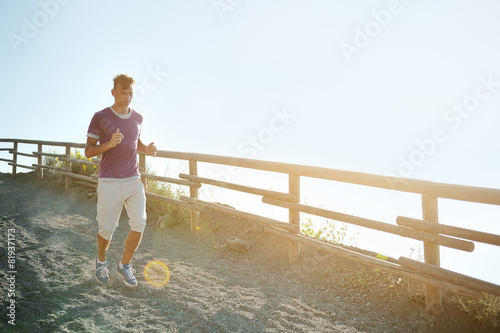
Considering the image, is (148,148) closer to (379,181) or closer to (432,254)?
(379,181)

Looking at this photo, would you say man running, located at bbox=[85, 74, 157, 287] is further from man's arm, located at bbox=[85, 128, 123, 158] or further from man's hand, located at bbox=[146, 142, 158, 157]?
man's hand, located at bbox=[146, 142, 158, 157]

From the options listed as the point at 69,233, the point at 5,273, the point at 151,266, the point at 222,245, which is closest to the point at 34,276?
the point at 5,273

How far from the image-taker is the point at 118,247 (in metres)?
5.86

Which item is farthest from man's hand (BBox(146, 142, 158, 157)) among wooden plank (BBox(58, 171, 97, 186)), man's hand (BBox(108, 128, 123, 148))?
wooden plank (BBox(58, 171, 97, 186))

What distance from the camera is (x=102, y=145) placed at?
3.64 meters

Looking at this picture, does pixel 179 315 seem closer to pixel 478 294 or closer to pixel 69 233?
pixel 478 294

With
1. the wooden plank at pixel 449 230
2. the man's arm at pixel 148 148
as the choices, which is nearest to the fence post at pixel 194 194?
the man's arm at pixel 148 148

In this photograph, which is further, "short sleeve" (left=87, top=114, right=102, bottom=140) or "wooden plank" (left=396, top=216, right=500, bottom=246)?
"short sleeve" (left=87, top=114, right=102, bottom=140)

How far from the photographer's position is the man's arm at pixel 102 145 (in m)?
3.56

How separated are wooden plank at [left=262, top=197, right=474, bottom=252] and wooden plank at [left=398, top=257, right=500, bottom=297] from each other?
26 cm

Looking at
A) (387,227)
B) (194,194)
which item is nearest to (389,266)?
(387,227)

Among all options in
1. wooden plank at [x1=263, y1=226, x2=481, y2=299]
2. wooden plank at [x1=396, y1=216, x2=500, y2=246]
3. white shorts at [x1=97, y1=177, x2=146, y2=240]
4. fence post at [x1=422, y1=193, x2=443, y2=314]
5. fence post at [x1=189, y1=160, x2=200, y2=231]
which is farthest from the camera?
fence post at [x1=189, y1=160, x2=200, y2=231]

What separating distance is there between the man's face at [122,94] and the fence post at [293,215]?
2.48 meters

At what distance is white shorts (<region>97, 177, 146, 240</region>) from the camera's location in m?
3.84
